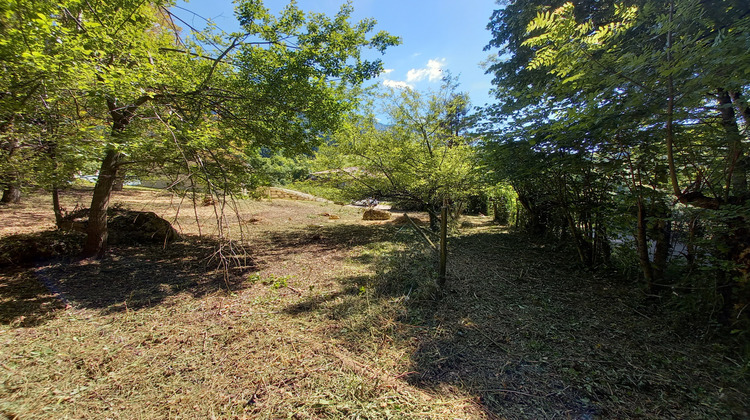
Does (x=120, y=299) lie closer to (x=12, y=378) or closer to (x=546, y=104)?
(x=12, y=378)

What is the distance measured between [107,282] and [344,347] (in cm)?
360

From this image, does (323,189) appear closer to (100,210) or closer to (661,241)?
(100,210)

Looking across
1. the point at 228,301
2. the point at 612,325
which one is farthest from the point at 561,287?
the point at 228,301

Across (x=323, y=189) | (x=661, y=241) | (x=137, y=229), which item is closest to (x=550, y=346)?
(x=661, y=241)

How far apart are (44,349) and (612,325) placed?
519cm

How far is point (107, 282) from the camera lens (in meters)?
3.59

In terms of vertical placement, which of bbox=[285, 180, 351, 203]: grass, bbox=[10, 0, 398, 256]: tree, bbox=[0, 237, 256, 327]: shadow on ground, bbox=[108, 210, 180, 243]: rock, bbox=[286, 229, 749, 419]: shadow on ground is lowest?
bbox=[286, 229, 749, 419]: shadow on ground

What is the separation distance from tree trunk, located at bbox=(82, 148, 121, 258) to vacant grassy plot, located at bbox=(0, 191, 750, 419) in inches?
15.1

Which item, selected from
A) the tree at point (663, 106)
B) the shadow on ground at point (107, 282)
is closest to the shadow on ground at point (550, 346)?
the tree at point (663, 106)

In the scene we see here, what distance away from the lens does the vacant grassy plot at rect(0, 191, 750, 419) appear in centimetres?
174

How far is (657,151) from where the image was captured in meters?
2.84

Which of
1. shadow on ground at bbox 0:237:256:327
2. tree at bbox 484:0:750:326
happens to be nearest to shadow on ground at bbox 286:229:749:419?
tree at bbox 484:0:750:326

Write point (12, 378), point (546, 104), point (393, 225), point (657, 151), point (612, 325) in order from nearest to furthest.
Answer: point (12, 378), point (612, 325), point (657, 151), point (546, 104), point (393, 225)

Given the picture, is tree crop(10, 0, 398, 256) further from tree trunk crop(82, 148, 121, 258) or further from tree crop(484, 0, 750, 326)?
tree crop(484, 0, 750, 326)
